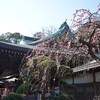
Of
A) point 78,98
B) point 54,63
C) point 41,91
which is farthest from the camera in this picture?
point 78,98

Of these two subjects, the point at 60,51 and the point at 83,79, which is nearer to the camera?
the point at 60,51

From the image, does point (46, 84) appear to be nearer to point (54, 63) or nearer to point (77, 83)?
point (54, 63)

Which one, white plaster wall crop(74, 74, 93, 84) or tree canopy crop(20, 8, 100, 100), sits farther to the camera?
white plaster wall crop(74, 74, 93, 84)

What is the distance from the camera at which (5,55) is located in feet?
18.4

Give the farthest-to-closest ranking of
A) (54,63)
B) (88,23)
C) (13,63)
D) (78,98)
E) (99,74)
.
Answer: (78,98) → (13,63) → (99,74) → (54,63) → (88,23)

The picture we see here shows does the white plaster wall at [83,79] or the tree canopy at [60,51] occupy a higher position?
the tree canopy at [60,51]

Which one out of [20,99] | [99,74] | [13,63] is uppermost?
[13,63]

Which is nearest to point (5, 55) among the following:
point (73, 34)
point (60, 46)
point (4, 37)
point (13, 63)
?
point (13, 63)

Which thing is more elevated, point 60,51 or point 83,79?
point 60,51

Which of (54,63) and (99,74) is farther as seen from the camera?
(99,74)

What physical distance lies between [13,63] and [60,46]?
125 inches

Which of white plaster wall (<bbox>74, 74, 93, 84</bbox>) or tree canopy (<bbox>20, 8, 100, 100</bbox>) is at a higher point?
tree canopy (<bbox>20, 8, 100, 100</bbox>)

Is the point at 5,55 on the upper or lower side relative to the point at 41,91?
upper

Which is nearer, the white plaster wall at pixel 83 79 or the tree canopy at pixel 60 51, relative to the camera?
the tree canopy at pixel 60 51
